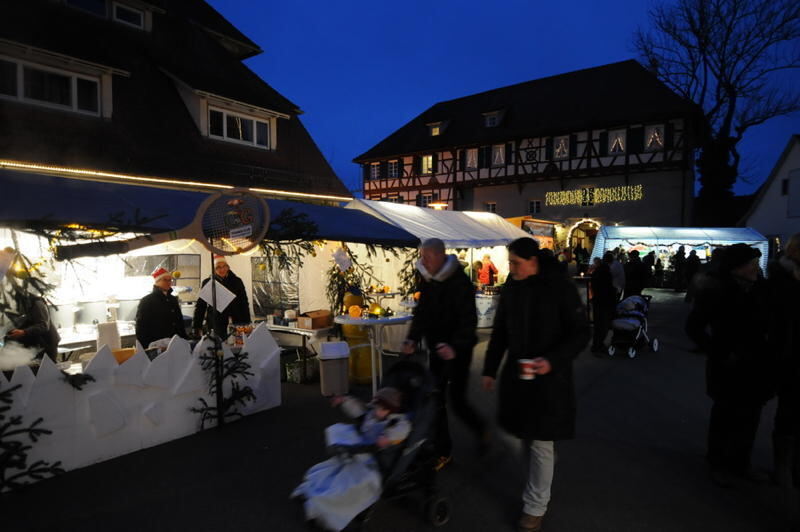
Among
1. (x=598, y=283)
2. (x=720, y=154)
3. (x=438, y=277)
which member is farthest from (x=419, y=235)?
Answer: (x=720, y=154)

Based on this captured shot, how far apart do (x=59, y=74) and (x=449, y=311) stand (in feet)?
33.3

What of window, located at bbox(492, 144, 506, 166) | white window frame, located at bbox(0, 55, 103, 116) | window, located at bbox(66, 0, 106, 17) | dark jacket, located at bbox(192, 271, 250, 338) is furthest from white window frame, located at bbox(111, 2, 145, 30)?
window, located at bbox(492, 144, 506, 166)

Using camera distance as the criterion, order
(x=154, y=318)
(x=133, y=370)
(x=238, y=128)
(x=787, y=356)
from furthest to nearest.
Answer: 1. (x=238, y=128)
2. (x=154, y=318)
3. (x=133, y=370)
4. (x=787, y=356)

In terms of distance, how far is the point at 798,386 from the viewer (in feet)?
10.6

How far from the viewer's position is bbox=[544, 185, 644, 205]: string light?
2665 centimetres

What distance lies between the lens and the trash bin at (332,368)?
253 inches

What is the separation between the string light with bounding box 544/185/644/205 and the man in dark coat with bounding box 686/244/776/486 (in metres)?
25.3

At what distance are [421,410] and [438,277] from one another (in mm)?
1176

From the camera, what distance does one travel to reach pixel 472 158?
3284 cm

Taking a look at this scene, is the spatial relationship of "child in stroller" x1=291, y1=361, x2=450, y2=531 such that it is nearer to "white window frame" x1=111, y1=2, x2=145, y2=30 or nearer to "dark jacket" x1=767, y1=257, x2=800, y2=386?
"dark jacket" x1=767, y1=257, x2=800, y2=386

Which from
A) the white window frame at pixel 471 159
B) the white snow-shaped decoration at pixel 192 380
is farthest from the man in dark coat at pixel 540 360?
the white window frame at pixel 471 159

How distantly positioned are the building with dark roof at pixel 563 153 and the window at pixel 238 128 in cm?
1102

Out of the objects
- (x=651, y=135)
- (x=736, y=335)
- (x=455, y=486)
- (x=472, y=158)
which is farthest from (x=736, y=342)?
(x=472, y=158)

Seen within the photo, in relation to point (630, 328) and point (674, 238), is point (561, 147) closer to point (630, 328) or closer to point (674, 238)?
point (674, 238)
